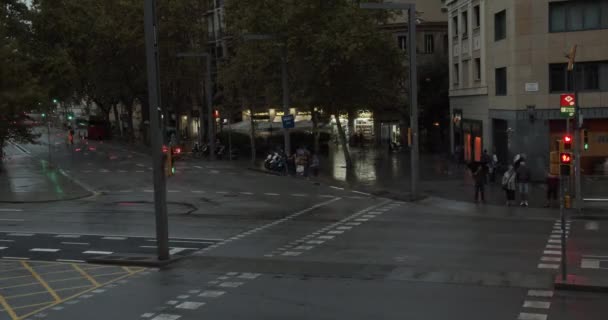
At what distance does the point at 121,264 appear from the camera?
715 inches

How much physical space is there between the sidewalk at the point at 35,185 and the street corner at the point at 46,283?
15.4m

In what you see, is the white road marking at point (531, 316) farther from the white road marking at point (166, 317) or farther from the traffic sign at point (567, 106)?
the traffic sign at point (567, 106)

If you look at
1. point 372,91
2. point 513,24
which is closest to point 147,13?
point 513,24

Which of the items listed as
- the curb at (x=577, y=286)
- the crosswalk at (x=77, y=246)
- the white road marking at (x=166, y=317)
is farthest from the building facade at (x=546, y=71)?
the white road marking at (x=166, y=317)

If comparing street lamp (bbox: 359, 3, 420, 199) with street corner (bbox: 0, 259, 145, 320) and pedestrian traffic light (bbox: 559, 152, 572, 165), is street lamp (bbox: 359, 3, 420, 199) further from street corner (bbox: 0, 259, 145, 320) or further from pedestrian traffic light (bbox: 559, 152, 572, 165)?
street corner (bbox: 0, 259, 145, 320)

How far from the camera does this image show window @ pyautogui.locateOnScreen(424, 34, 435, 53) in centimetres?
6975

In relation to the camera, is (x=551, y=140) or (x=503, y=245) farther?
(x=551, y=140)

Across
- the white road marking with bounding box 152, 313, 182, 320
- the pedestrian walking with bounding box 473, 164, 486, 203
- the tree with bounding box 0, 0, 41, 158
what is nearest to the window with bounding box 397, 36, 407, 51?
the tree with bounding box 0, 0, 41, 158

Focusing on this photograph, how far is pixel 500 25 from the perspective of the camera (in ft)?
128

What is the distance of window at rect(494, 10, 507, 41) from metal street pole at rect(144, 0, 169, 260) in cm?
2454

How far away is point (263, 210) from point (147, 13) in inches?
476

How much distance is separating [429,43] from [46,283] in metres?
58.2

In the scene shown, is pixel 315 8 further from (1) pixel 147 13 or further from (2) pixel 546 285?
(2) pixel 546 285

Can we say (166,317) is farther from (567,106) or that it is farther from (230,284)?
(567,106)
